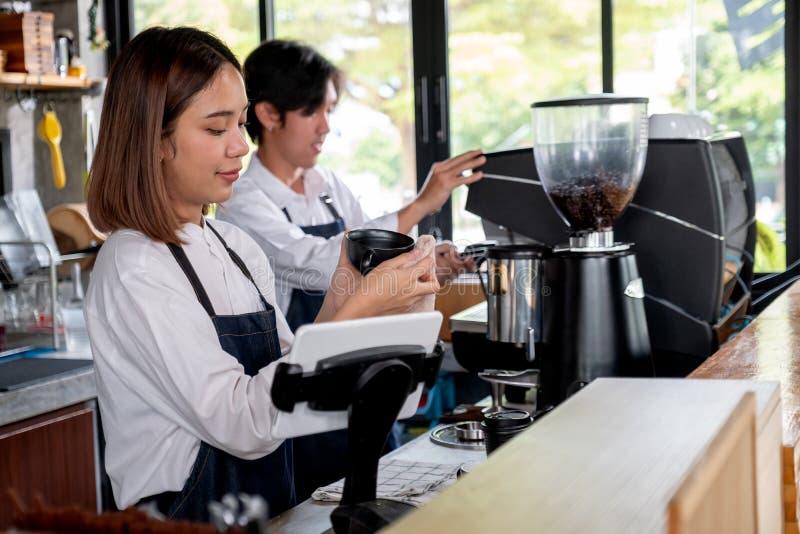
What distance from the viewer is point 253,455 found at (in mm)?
1380

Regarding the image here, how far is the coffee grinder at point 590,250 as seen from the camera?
1628 millimetres

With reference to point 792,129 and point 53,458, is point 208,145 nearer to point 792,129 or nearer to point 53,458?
point 53,458

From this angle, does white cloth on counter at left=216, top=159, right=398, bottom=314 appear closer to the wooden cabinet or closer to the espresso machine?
the espresso machine

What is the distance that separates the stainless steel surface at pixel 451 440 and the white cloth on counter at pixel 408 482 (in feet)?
0.39

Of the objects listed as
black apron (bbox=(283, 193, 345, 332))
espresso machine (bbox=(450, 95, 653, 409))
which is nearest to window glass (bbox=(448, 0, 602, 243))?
black apron (bbox=(283, 193, 345, 332))

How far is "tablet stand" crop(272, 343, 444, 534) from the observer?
977 millimetres

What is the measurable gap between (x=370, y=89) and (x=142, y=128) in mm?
2468

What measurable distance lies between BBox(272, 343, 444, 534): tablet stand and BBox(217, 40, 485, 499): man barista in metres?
1.27

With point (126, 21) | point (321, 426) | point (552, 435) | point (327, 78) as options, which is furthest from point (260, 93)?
point (126, 21)

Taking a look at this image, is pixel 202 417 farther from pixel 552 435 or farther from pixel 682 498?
pixel 682 498

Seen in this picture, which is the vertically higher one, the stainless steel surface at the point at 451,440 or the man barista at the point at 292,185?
the man barista at the point at 292,185

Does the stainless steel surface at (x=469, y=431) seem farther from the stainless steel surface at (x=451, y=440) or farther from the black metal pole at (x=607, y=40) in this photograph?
the black metal pole at (x=607, y=40)

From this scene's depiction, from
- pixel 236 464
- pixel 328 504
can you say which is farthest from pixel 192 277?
pixel 328 504

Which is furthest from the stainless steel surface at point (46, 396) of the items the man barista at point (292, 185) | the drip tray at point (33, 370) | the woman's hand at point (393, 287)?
the woman's hand at point (393, 287)
